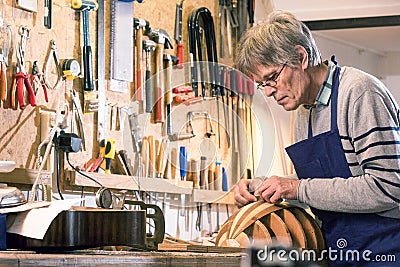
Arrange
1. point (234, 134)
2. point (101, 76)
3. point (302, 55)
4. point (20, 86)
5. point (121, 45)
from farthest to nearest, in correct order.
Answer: point (234, 134) < point (121, 45) < point (101, 76) < point (20, 86) < point (302, 55)

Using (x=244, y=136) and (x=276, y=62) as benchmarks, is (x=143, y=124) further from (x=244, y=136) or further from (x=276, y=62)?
(x=276, y=62)

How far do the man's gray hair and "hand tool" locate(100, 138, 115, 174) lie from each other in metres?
1.00

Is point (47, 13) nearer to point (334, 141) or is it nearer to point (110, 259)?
point (334, 141)

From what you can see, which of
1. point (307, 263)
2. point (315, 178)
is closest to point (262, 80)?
point (315, 178)

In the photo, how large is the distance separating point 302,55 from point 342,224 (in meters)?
0.52

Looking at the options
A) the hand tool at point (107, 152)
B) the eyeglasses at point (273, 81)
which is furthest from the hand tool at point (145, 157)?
the eyeglasses at point (273, 81)

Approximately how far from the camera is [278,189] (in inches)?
90.7

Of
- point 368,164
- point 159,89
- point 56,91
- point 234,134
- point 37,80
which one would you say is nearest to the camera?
point 368,164

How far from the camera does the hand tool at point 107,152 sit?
3.26 metres

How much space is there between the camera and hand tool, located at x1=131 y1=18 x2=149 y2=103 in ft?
11.6

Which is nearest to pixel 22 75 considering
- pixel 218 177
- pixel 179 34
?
pixel 179 34

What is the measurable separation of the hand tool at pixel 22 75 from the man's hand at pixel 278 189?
0.96 m

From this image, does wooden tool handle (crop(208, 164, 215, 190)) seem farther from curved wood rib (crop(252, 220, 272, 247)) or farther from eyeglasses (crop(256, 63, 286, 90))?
curved wood rib (crop(252, 220, 272, 247))

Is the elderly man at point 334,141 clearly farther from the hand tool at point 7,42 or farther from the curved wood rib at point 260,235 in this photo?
the hand tool at point 7,42
